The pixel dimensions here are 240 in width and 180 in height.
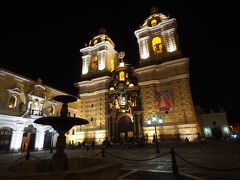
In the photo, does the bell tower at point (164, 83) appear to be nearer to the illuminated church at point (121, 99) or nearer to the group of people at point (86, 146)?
the illuminated church at point (121, 99)

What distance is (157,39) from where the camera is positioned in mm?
29562

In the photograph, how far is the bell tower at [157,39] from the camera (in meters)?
27.2

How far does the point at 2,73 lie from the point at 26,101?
453cm

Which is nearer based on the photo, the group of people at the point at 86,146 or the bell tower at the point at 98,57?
the group of people at the point at 86,146

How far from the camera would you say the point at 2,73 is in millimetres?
19750

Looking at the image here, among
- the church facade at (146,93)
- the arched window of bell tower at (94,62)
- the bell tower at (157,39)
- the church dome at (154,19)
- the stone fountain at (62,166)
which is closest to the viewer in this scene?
the stone fountain at (62,166)

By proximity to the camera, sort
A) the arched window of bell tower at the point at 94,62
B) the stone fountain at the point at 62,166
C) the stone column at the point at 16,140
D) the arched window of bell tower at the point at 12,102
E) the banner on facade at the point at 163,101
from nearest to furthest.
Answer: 1. the stone fountain at the point at 62,166
2. the stone column at the point at 16,140
3. the arched window of bell tower at the point at 12,102
4. the banner on facade at the point at 163,101
5. the arched window of bell tower at the point at 94,62

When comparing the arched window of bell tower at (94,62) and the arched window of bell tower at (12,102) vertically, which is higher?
the arched window of bell tower at (94,62)

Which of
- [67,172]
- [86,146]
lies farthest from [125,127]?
[67,172]

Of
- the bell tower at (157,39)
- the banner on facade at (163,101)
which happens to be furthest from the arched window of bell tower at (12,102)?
the bell tower at (157,39)

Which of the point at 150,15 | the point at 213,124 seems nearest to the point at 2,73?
the point at 150,15

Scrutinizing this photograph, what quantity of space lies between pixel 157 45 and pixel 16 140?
26.0 meters

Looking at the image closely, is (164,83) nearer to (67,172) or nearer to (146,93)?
(146,93)

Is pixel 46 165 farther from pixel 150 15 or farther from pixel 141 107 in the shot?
pixel 150 15
